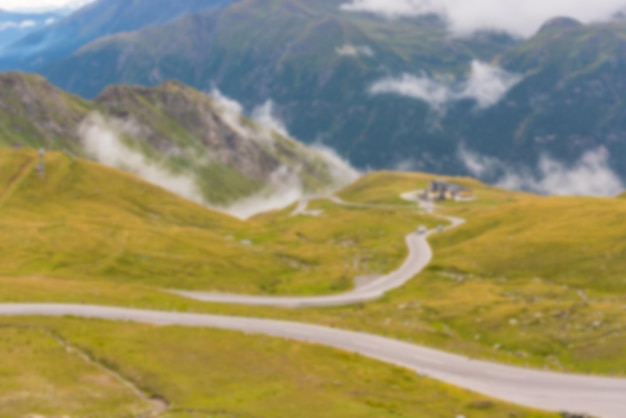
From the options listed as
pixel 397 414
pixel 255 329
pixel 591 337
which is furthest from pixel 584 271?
pixel 397 414

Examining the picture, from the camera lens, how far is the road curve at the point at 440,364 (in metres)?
56.2

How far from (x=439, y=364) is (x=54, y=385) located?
3985 cm

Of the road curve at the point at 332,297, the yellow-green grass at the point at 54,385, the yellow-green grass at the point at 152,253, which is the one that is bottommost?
the yellow-green grass at the point at 54,385

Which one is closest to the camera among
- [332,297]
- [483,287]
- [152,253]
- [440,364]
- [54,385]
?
[54,385]

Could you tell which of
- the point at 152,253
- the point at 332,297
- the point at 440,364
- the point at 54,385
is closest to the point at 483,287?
the point at 332,297

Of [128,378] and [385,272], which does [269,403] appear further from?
[385,272]

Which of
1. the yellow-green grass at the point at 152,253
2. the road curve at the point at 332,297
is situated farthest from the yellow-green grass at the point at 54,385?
the yellow-green grass at the point at 152,253

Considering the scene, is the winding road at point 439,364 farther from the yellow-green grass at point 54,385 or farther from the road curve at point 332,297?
the road curve at point 332,297

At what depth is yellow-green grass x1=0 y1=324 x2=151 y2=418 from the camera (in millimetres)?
48094

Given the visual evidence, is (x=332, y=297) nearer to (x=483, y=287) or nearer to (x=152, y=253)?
(x=483, y=287)

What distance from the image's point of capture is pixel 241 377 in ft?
196

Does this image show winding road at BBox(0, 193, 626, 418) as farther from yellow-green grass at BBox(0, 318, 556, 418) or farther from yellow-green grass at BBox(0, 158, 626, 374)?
yellow-green grass at BBox(0, 158, 626, 374)

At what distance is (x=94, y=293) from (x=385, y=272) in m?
69.4

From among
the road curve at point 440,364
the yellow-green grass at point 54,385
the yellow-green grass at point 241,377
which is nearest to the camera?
the yellow-green grass at point 54,385
